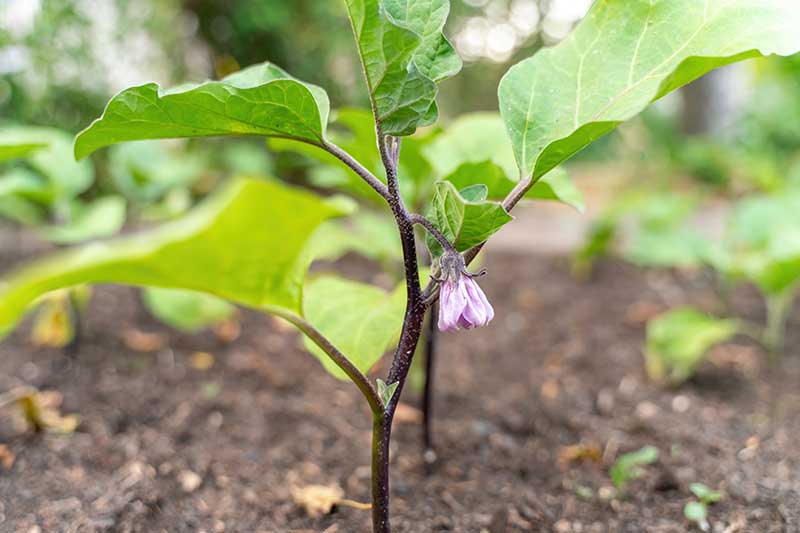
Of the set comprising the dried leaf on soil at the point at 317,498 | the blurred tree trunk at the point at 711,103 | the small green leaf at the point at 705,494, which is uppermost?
the blurred tree trunk at the point at 711,103

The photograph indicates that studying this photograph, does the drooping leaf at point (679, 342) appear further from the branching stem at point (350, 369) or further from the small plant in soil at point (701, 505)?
the branching stem at point (350, 369)

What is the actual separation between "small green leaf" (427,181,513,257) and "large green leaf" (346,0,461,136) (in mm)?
85

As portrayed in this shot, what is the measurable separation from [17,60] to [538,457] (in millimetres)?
2399

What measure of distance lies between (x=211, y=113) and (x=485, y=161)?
40 cm

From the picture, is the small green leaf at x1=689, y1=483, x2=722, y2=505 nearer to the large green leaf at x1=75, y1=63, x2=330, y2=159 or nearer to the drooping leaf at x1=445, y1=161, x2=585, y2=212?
the drooping leaf at x1=445, y1=161, x2=585, y2=212

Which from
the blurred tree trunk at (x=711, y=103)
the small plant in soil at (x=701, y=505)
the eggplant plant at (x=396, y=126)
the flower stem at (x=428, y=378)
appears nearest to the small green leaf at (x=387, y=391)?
the eggplant plant at (x=396, y=126)

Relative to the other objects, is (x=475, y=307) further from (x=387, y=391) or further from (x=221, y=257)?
(x=221, y=257)

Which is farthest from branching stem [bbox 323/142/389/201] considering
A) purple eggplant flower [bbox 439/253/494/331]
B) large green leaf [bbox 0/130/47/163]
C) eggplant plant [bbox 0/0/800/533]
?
large green leaf [bbox 0/130/47/163]

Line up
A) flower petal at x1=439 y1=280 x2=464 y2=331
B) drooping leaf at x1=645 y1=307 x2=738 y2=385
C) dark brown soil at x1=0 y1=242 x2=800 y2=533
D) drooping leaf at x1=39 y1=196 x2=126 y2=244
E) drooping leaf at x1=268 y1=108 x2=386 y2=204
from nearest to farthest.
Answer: flower petal at x1=439 y1=280 x2=464 y2=331
drooping leaf at x1=268 y1=108 x2=386 y2=204
dark brown soil at x1=0 y1=242 x2=800 y2=533
drooping leaf at x1=39 y1=196 x2=126 y2=244
drooping leaf at x1=645 y1=307 x2=738 y2=385

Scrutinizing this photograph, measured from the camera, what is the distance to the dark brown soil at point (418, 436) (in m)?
1.03

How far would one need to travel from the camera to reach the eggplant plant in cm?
61

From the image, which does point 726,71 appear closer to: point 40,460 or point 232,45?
point 232,45

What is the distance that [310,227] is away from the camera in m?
0.67

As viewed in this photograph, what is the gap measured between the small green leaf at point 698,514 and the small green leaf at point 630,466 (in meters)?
0.11
